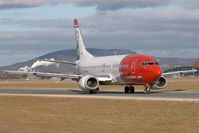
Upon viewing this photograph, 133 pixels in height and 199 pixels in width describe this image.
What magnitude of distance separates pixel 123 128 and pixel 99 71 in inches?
1564

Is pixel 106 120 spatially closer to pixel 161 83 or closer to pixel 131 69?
pixel 131 69

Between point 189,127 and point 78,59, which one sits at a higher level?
point 78,59

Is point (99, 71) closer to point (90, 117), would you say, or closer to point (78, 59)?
point (78, 59)

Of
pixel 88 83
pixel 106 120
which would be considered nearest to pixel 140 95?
pixel 88 83

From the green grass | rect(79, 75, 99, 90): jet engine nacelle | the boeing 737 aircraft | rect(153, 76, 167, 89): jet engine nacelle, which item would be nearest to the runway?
rect(79, 75, 99, 90): jet engine nacelle

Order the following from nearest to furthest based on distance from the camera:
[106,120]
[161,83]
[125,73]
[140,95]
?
[106,120] < [140,95] < [125,73] < [161,83]

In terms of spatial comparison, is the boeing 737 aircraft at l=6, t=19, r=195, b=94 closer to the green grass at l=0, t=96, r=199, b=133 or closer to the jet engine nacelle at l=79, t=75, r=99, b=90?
the jet engine nacelle at l=79, t=75, r=99, b=90

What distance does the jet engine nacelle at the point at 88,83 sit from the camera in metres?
53.1

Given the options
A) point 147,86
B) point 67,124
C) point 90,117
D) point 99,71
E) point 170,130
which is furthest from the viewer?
point 99,71

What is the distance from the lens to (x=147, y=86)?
51188 mm

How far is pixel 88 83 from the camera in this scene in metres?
53.8

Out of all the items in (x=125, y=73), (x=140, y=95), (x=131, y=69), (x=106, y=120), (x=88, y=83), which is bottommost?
(x=106, y=120)

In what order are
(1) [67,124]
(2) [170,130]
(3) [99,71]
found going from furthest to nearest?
(3) [99,71] < (1) [67,124] < (2) [170,130]

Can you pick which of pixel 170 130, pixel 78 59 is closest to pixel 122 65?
pixel 78 59
